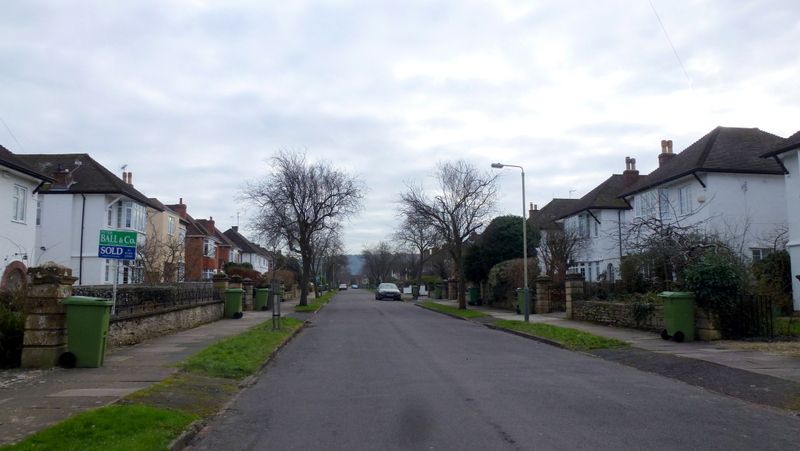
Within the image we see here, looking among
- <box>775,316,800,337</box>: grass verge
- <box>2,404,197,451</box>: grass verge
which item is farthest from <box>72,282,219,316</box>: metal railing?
<box>775,316,800,337</box>: grass verge

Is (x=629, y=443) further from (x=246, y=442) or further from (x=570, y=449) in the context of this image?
(x=246, y=442)

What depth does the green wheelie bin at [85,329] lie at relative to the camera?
11773 millimetres

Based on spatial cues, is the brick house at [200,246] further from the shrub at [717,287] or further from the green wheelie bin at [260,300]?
the shrub at [717,287]

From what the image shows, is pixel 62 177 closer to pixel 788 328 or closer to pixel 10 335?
pixel 10 335

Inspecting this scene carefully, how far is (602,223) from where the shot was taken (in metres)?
42.8

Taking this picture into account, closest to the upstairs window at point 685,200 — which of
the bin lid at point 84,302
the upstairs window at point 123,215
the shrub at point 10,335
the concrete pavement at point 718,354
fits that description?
the concrete pavement at point 718,354

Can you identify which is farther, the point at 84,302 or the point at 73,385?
the point at 84,302

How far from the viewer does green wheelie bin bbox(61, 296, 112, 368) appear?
1177cm

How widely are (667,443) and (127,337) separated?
43.0 ft

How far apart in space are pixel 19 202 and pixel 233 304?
9.47 metres

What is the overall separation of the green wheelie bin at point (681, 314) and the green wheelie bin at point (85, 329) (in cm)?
1344

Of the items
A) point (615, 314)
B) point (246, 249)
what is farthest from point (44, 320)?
point (246, 249)

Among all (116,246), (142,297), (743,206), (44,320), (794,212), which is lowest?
(44,320)

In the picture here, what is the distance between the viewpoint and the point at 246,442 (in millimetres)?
7078
